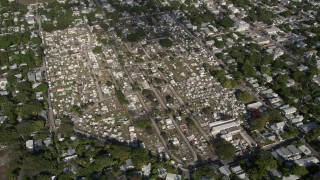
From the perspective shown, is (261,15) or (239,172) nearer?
(239,172)

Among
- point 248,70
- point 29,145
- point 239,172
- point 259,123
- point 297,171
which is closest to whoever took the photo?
point 297,171

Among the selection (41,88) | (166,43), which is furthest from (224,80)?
(41,88)

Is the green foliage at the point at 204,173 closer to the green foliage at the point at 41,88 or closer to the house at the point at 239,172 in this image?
the house at the point at 239,172

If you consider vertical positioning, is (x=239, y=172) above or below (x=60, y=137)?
above

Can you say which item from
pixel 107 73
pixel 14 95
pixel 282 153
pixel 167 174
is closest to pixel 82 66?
pixel 107 73

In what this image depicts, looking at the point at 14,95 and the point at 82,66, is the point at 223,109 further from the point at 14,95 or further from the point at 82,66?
the point at 14,95

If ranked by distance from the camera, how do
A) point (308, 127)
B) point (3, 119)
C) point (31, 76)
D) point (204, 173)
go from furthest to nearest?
point (31, 76) < point (3, 119) < point (308, 127) < point (204, 173)

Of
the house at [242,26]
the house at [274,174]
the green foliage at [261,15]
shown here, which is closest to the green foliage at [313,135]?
the house at [274,174]

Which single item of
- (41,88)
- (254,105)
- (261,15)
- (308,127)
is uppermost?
(261,15)

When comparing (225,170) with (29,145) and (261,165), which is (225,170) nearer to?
(261,165)
